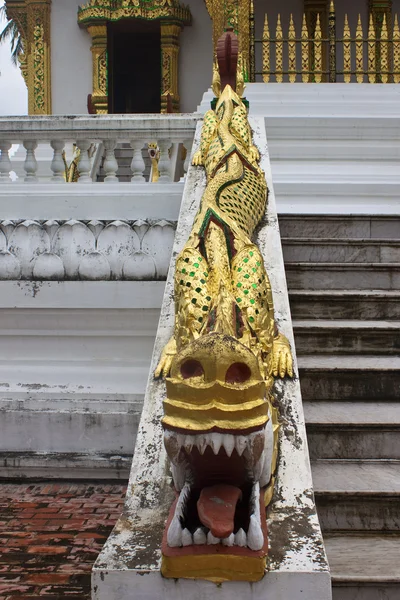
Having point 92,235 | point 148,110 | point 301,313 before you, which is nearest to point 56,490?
point 92,235

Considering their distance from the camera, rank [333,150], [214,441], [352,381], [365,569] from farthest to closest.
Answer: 1. [333,150]
2. [352,381]
3. [365,569]
4. [214,441]

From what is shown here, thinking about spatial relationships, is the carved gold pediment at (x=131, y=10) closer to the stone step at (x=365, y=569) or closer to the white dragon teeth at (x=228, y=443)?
the stone step at (x=365, y=569)

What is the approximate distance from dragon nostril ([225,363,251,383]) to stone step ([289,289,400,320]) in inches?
76.6

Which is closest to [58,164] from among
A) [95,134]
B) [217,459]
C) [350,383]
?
[95,134]

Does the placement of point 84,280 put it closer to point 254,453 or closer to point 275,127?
point 254,453

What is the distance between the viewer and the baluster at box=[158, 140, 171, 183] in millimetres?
4156

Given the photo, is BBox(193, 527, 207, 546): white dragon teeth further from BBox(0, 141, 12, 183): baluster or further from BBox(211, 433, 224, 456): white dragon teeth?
BBox(0, 141, 12, 183): baluster

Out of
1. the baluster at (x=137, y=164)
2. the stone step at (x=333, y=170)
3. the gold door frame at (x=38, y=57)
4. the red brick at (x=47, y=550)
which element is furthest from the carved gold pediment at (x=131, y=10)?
the red brick at (x=47, y=550)

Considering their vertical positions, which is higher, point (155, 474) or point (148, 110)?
point (148, 110)

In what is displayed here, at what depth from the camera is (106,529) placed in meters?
2.70

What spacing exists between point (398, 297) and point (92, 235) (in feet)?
5.10

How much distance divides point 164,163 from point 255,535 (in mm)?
2895

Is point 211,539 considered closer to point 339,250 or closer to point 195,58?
point 339,250

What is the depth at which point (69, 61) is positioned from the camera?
1074 cm
